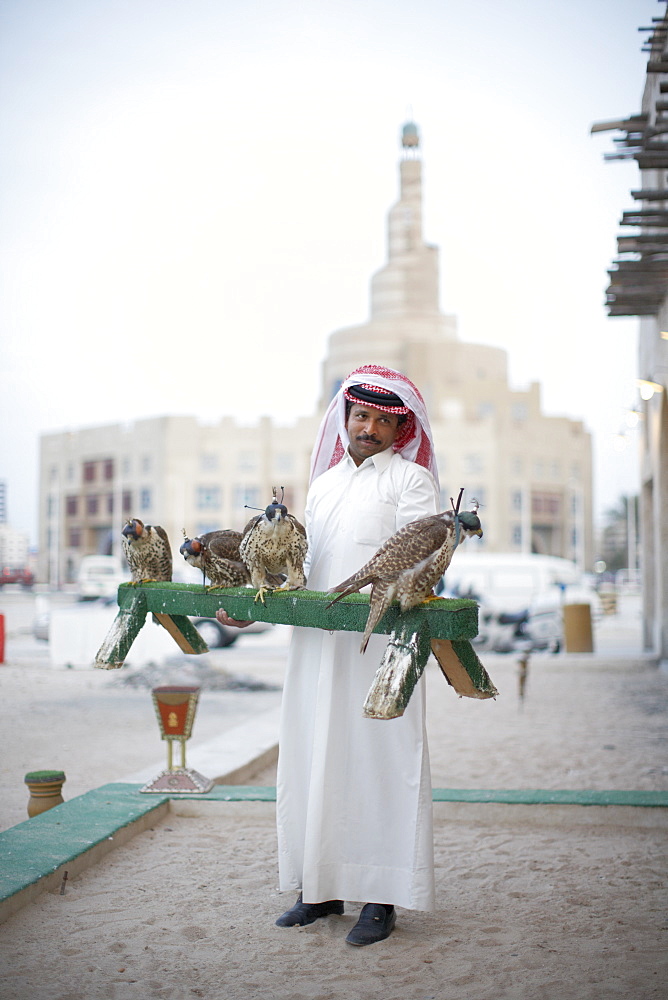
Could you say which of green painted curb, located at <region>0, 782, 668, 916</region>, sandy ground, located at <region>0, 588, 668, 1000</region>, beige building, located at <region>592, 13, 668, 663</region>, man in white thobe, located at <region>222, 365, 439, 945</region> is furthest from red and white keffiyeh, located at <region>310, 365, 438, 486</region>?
beige building, located at <region>592, 13, 668, 663</region>

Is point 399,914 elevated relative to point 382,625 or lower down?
lower down

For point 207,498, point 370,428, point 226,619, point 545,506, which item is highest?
point 207,498

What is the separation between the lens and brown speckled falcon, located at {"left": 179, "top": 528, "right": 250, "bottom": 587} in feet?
9.96

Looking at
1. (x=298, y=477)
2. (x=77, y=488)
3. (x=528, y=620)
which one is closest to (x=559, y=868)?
(x=528, y=620)

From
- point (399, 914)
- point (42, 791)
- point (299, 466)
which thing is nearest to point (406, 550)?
point (399, 914)

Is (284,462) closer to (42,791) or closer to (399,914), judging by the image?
(42,791)

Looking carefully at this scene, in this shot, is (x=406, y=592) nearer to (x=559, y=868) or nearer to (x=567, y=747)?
(x=559, y=868)

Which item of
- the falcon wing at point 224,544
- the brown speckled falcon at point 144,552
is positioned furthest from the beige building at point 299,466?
the falcon wing at point 224,544

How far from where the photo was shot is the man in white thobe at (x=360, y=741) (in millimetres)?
2758

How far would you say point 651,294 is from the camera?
332 inches

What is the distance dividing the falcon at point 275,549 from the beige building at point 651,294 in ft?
16.0

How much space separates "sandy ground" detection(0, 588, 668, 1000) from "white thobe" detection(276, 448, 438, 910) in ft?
0.68

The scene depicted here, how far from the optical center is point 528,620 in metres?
14.5

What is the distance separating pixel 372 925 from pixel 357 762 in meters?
0.48
